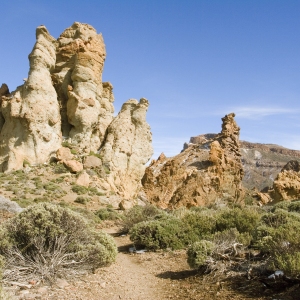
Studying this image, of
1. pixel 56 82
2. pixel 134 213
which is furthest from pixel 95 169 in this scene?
pixel 134 213

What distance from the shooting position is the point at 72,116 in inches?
1006

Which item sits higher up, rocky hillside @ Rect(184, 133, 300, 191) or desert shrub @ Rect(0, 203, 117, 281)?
rocky hillside @ Rect(184, 133, 300, 191)

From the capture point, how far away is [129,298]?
5762 millimetres

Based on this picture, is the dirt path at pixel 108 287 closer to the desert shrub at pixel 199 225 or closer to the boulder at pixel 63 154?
the desert shrub at pixel 199 225

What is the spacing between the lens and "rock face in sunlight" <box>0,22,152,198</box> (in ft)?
77.3

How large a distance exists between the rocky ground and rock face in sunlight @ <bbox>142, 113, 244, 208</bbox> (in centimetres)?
1627

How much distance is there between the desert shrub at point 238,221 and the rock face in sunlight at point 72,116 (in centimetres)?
1397

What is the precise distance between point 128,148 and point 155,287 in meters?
19.5

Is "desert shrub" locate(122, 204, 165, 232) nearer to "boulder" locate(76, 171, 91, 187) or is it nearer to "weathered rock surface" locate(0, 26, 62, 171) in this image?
"boulder" locate(76, 171, 91, 187)

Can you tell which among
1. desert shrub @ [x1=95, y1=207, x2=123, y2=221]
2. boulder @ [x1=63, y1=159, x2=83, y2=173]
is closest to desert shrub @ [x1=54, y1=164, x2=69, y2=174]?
boulder @ [x1=63, y1=159, x2=83, y2=173]

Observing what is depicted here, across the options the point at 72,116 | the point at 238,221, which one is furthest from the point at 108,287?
the point at 72,116

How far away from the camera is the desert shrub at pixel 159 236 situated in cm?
992

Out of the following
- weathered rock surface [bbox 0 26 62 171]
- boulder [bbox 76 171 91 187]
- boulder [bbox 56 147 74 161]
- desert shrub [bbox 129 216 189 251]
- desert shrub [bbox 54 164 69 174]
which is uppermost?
weathered rock surface [bbox 0 26 62 171]

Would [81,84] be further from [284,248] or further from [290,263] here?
[290,263]
